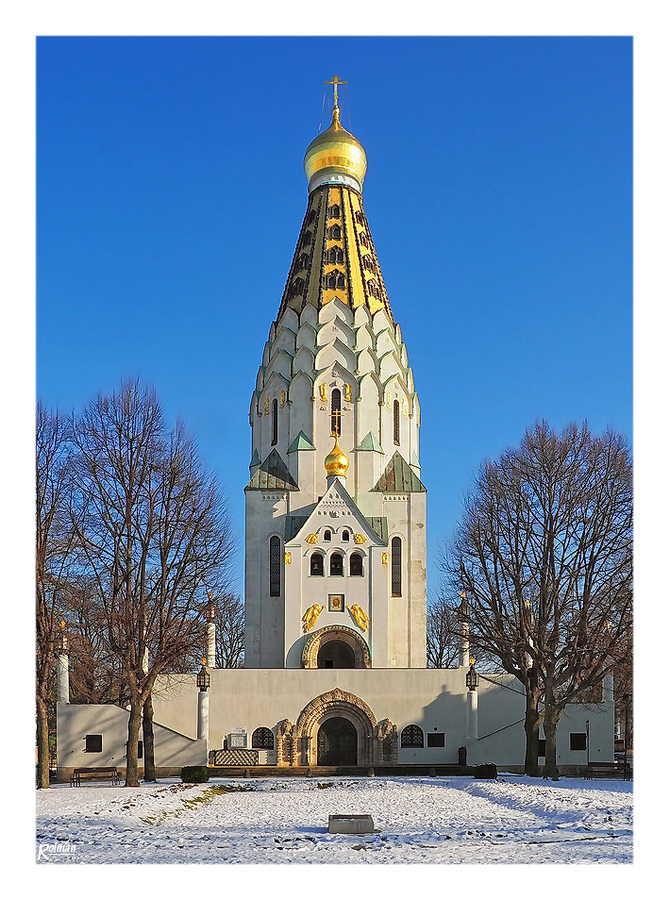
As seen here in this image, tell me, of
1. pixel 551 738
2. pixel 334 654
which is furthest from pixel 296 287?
pixel 551 738

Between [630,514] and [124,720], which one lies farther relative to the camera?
[124,720]

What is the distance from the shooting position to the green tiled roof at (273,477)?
46438 millimetres

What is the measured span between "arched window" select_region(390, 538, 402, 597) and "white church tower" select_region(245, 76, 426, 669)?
0.14ft

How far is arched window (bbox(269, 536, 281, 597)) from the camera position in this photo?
1777 inches

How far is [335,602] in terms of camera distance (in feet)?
138

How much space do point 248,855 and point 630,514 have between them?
64.0ft

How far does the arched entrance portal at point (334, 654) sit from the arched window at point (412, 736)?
16.2 ft

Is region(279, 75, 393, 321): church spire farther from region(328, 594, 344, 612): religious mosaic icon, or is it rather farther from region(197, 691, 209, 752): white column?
region(197, 691, 209, 752): white column

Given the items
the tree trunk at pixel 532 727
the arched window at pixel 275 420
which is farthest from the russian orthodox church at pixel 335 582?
the tree trunk at pixel 532 727

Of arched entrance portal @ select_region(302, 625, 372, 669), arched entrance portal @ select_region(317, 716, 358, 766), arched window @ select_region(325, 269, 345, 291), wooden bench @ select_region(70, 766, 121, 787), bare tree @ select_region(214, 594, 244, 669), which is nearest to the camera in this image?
wooden bench @ select_region(70, 766, 121, 787)

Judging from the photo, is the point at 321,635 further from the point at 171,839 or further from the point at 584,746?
the point at 171,839

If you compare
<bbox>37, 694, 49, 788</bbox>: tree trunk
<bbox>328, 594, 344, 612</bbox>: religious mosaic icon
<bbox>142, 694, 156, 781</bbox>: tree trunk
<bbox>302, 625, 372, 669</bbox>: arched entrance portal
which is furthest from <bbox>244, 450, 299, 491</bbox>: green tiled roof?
<bbox>37, 694, 49, 788</bbox>: tree trunk

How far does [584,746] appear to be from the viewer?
36906mm
